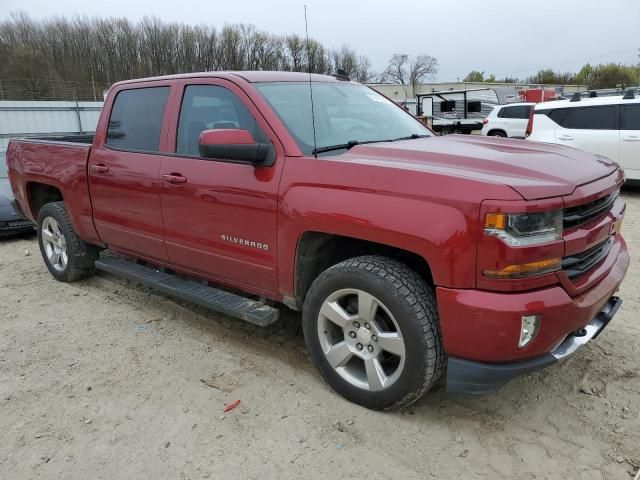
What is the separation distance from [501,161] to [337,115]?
1.29 metres

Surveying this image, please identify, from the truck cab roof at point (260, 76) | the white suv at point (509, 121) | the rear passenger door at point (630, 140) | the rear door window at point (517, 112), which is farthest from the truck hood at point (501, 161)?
the rear door window at point (517, 112)

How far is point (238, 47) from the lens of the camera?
58.6 feet

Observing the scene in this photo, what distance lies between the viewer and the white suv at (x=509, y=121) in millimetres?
15812

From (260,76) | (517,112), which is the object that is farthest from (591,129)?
(260,76)

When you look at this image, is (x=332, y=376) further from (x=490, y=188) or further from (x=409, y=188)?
(x=490, y=188)

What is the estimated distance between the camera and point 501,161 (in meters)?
2.75

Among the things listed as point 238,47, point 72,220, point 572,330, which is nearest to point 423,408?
point 572,330

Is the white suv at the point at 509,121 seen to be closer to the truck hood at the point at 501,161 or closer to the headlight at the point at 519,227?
the truck hood at the point at 501,161

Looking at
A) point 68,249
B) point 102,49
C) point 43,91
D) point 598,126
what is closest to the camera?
point 68,249

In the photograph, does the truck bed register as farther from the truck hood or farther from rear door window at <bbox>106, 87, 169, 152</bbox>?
the truck hood

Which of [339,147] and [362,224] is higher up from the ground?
[339,147]

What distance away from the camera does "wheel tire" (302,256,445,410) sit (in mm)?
2629

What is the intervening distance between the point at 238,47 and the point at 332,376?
54.9ft

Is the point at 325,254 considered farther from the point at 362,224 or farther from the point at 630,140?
the point at 630,140
